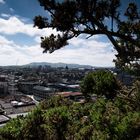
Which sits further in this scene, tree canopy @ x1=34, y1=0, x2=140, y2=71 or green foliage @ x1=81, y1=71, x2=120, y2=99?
green foliage @ x1=81, y1=71, x2=120, y2=99

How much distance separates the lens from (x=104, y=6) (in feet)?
36.4

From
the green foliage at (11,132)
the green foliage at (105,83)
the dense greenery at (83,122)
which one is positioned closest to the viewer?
the dense greenery at (83,122)

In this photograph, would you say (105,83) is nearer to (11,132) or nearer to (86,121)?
(86,121)

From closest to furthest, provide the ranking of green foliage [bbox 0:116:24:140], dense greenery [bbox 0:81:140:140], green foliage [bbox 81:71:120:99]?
dense greenery [bbox 0:81:140:140]
green foliage [bbox 0:116:24:140]
green foliage [bbox 81:71:120:99]

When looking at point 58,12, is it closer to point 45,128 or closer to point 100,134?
point 100,134

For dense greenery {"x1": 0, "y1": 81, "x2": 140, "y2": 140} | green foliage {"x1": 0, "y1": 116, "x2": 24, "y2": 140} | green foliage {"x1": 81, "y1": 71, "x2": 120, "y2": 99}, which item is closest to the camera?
dense greenery {"x1": 0, "y1": 81, "x2": 140, "y2": 140}

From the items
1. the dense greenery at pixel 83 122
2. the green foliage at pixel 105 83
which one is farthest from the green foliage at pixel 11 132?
the green foliage at pixel 105 83

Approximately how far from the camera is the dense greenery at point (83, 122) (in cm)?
950

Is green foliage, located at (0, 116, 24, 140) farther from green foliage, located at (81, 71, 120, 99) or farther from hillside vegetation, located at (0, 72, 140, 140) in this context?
green foliage, located at (81, 71, 120, 99)

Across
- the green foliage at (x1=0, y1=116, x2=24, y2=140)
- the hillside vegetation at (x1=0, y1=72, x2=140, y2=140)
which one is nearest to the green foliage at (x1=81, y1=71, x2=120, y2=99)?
the hillside vegetation at (x1=0, y1=72, x2=140, y2=140)

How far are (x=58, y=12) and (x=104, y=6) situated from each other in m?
1.78

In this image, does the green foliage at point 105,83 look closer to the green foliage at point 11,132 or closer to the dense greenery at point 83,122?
the dense greenery at point 83,122

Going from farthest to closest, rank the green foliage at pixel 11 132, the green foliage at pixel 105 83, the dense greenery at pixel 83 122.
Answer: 1. the green foliage at pixel 105 83
2. the green foliage at pixel 11 132
3. the dense greenery at pixel 83 122

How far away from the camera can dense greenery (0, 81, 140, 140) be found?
950 centimetres
